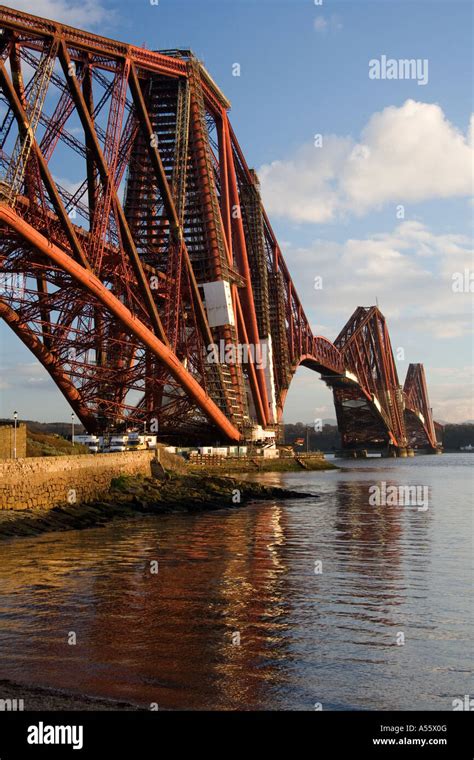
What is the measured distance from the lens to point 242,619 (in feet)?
53.3

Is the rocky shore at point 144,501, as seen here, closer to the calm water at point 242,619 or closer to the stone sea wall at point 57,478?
the stone sea wall at point 57,478

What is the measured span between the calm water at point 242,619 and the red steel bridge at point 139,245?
911 inches

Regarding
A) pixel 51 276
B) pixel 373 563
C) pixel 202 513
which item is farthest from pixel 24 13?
pixel 373 563

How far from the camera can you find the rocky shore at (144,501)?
3152 centimetres

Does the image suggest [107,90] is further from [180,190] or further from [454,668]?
[454,668]

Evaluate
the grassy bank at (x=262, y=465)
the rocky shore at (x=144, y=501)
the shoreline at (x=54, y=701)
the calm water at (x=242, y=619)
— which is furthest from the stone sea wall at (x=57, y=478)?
the grassy bank at (x=262, y=465)

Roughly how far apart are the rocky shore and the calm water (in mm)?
1876

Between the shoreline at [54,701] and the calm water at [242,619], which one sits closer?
the shoreline at [54,701]

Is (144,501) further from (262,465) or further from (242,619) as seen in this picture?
(262,465)

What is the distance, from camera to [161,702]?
36.3ft

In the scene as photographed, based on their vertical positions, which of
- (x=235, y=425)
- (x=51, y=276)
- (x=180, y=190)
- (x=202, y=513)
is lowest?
(x=202, y=513)

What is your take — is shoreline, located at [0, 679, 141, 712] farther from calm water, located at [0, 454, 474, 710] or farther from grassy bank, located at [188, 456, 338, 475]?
grassy bank, located at [188, 456, 338, 475]

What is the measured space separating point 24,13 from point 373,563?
38958 millimetres

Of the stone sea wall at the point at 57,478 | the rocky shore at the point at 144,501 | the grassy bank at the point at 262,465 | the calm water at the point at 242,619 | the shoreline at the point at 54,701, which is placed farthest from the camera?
the grassy bank at the point at 262,465
